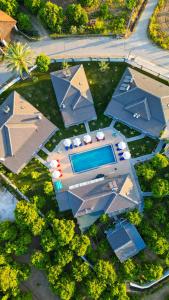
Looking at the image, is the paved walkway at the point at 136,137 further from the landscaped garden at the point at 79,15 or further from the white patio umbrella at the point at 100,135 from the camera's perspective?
the landscaped garden at the point at 79,15

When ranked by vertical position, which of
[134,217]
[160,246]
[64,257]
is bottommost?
[160,246]

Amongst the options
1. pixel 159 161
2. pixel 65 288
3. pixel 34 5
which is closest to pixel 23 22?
pixel 34 5

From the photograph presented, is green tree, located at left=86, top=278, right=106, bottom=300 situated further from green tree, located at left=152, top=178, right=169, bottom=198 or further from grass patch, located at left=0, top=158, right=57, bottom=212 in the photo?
green tree, located at left=152, top=178, right=169, bottom=198

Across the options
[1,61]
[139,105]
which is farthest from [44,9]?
[139,105]

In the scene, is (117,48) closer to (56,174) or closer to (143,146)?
(143,146)

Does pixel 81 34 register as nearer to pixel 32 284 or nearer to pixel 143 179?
pixel 143 179

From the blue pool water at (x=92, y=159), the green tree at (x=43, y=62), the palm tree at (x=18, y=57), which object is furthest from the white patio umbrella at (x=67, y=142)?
the palm tree at (x=18, y=57)
